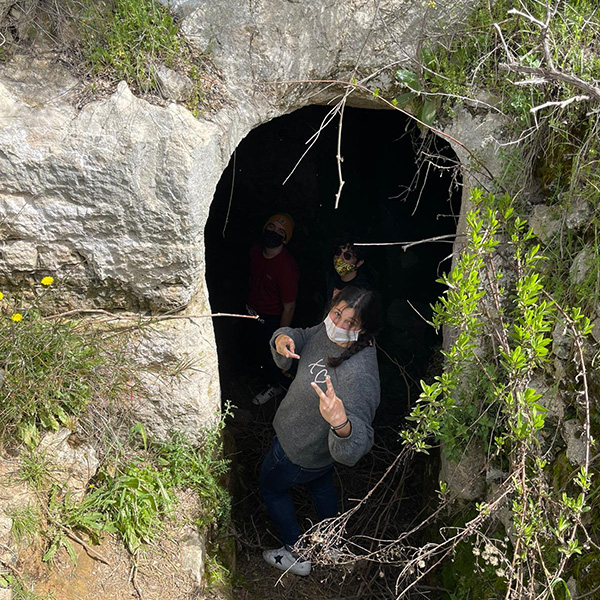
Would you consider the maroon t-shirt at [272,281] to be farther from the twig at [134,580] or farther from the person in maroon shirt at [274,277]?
the twig at [134,580]

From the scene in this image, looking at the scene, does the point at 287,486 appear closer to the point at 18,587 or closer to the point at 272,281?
the point at 18,587

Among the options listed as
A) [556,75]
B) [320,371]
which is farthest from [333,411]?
→ [556,75]

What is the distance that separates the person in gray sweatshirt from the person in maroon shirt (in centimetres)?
131

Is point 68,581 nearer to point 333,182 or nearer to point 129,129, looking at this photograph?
point 129,129

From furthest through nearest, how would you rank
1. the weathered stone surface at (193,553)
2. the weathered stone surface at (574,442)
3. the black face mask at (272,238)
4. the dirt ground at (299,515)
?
the black face mask at (272,238) < the dirt ground at (299,515) < the weathered stone surface at (193,553) < the weathered stone surface at (574,442)

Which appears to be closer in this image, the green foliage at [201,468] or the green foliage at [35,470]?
the green foliage at [35,470]

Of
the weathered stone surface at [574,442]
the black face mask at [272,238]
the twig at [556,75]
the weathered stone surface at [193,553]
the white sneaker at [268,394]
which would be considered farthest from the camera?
the white sneaker at [268,394]

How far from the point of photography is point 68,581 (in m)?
2.81

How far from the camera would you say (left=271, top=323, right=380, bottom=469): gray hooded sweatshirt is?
3072mm

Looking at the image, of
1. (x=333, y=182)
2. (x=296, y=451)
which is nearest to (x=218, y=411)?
(x=296, y=451)

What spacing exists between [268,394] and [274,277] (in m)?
1.06

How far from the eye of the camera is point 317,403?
10.9 feet

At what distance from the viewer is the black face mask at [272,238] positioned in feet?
15.8

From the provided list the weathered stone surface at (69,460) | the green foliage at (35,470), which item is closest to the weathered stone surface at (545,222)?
the weathered stone surface at (69,460)
